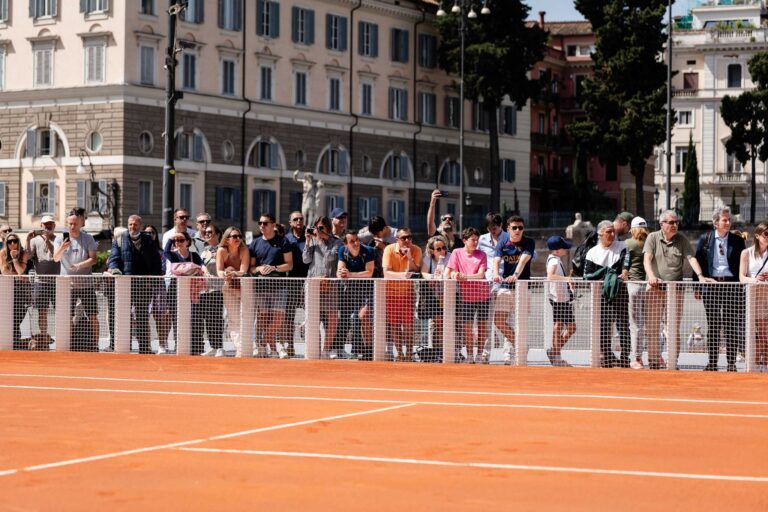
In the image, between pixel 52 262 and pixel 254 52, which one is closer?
pixel 52 262

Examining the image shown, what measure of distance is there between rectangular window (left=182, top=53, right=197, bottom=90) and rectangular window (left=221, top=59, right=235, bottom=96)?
1935 mm

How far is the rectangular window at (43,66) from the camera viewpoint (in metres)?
64.6

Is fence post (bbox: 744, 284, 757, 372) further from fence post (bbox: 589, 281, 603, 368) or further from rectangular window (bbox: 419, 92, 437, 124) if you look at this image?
rectangular window (bbox: 419, 92, 437, 124)

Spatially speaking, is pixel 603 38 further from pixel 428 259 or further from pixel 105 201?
pixel 428 259

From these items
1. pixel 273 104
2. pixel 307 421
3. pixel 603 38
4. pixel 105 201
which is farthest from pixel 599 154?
pixel 307 421

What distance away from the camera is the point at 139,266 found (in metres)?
20.7

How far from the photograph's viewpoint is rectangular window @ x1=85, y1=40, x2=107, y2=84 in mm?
63188

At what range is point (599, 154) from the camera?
7512 cm

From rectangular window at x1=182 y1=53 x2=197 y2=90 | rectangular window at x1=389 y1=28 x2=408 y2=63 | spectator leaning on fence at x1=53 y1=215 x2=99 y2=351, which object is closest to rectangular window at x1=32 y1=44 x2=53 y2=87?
rectangular window at x1=182 y1=53 x2=197 y2=90

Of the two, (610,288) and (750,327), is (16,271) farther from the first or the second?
(750,327)

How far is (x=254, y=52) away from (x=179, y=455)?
5987cm

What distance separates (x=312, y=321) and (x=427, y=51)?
2444 inches

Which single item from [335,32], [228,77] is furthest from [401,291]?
[335,32]

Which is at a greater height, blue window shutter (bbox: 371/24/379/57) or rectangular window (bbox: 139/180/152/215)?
blue window shutter (bbox: 371/24/379/57)
